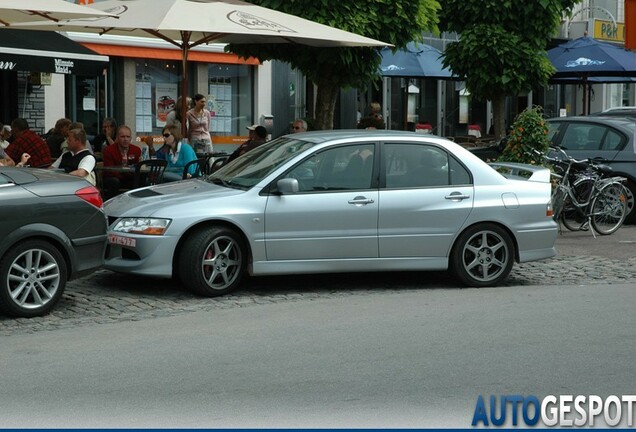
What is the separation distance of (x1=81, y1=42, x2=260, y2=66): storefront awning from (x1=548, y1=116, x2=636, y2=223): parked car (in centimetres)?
672

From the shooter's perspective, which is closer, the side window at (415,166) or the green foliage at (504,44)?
the side window at (415,166)

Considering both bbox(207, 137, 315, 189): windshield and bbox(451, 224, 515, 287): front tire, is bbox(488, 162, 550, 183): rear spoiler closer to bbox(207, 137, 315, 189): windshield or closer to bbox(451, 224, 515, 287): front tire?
bbox(451, 224, 515, 287): front tire

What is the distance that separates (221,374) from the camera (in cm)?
721

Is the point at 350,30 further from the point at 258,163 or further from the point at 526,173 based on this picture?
the point at 258,163

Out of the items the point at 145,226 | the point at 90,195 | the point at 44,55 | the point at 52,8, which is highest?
the point at 52,8

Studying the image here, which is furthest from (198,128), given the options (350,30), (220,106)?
(220,106)

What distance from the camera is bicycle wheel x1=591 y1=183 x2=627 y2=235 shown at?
618 inches

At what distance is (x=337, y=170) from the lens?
1078 centimetres

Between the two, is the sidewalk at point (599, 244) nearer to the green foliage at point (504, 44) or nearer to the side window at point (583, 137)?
the side window at point (583, 137)

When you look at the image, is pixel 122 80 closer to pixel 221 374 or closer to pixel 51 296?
pixel 51 296

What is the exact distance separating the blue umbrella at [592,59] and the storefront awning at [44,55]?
411 inches

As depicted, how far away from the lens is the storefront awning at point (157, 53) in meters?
A: 21.8

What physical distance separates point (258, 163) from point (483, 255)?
244 centimetres

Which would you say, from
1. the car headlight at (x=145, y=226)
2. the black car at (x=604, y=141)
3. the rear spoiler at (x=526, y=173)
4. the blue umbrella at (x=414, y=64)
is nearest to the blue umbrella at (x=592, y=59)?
the blue umbrella at (x=414, y=64)
